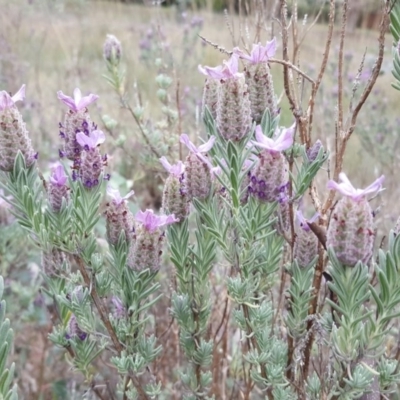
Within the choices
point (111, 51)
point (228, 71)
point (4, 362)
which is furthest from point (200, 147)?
point (111, 51)

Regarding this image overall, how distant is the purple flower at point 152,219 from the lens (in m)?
0.82

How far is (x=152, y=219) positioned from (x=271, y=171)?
19 centimetres

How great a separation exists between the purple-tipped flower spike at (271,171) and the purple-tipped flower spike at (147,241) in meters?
0.14

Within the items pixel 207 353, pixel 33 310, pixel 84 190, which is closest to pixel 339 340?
pixel 207 353

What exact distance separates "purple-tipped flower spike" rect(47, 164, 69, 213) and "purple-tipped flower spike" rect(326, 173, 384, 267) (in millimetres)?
409

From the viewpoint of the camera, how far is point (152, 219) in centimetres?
83

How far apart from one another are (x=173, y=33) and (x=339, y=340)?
254 inches

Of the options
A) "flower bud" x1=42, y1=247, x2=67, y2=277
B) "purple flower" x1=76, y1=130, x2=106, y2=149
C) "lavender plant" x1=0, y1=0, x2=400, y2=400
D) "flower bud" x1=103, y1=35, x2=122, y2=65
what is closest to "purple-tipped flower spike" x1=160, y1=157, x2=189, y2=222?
"lavender plant" x1=0, y1=0, x2=400, y2=400

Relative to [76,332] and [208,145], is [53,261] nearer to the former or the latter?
[76,332]

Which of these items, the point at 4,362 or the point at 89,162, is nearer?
the point at 4,362

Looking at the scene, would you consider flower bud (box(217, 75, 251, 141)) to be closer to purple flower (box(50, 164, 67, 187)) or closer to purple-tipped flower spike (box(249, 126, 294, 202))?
purple-tipped flower spike (box(249, 126, 294, 202))

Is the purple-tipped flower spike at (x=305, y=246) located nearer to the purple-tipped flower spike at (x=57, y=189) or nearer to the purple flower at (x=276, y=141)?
the purple flower at (x=276, y=141)

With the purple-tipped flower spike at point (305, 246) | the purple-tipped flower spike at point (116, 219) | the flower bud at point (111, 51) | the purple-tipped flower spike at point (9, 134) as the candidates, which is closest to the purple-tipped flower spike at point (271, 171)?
the purple-tipped flower spike at point (305, 246)

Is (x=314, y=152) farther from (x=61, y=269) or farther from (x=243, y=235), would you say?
(x=61, y=269)
